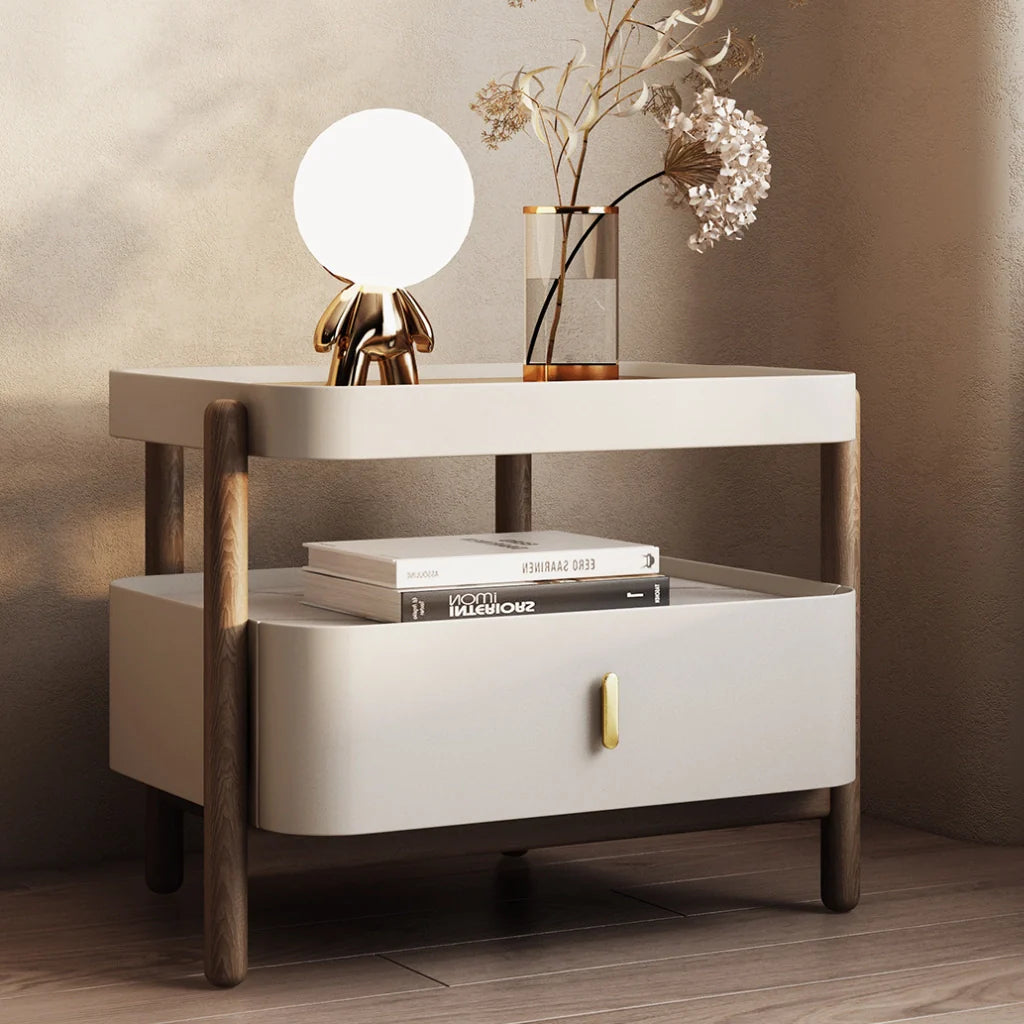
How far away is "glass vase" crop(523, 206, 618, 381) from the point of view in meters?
1.91

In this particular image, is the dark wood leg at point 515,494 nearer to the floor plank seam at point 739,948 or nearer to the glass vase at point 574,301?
the glass vase at point 574,301

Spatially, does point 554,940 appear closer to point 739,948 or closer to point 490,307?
point 739,948

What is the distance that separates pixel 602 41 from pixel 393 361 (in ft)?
2.51

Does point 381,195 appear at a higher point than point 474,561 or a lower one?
higher

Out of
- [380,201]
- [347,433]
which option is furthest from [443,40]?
[347,433]

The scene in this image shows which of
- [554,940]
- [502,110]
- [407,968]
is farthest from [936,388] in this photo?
[407,968]

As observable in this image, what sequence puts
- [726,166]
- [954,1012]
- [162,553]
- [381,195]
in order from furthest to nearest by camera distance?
[162,553], [726,166], [381,195], [954,1012]

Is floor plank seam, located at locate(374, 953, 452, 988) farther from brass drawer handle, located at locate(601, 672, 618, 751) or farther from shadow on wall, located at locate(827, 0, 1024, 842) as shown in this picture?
shadow on wall, located at locate(827, 0, 1024, 842)

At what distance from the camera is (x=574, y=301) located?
6.27 ft

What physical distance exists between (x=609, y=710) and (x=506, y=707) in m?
0.10

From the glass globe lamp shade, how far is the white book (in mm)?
283

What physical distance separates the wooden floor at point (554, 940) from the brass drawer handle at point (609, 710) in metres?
0.23

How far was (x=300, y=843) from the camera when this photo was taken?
1.65 meters

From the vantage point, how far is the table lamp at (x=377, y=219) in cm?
179
